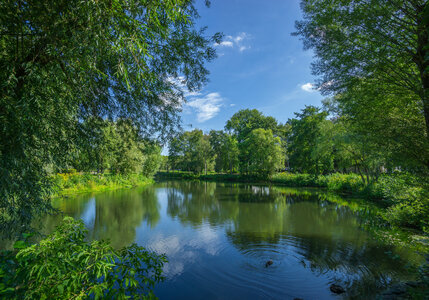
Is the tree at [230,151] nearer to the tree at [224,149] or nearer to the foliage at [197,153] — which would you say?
the tree at [224,149]

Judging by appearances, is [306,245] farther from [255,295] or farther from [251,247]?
[255,295]

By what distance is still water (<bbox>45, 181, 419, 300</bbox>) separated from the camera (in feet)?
18.4

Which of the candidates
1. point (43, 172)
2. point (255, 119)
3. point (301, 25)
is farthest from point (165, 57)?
point (255, 119)

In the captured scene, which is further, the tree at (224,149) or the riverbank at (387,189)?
the tree at (224,149)

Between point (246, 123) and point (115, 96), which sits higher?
point (246, 123)

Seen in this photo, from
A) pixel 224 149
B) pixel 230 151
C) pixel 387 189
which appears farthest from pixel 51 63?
pixel 224 149

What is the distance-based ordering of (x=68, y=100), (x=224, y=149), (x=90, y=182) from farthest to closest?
(x=224, y=149) → (x=90, y=182) → (x=68, y=100)

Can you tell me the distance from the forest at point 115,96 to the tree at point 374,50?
3 centimetres

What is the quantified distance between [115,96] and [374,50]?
6522 mm

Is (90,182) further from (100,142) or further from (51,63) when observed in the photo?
(51,63)

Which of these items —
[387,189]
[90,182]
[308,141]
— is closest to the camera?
[387,189]

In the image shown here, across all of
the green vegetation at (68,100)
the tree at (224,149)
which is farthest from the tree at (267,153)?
the green vegetation at (68,100)

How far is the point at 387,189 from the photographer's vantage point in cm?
1137

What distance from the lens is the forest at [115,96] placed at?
2.51 metres
